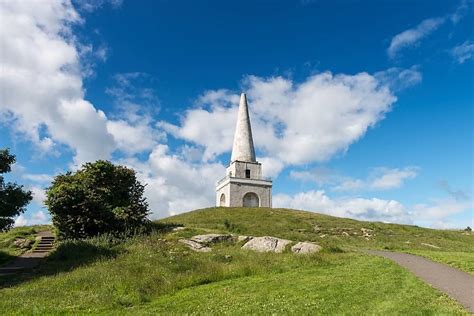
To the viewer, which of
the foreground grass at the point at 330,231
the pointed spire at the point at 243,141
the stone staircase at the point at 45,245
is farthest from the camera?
the pointed spire at the point at 243,141

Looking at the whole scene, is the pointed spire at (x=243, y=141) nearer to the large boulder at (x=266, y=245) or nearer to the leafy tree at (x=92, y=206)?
the leafy tree at (x=92, y=206)

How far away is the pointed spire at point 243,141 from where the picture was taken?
57422 millimetres

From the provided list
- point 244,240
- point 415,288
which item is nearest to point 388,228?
point 244,240

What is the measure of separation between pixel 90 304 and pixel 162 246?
9.18 m

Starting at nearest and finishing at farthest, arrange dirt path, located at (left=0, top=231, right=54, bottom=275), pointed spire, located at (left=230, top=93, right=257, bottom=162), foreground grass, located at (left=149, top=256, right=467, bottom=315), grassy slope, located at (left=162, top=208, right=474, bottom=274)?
foreground grass, located at (left=149, top=256, right=467, bottom=315) → dirt path, located at (left=0, top=231, right=54, bottom=275) → grassy slope, located at (left=162, top=208, right=474, bottom=274) → pointed spire, located at (left=230, top=93, right=257, bottom=162)

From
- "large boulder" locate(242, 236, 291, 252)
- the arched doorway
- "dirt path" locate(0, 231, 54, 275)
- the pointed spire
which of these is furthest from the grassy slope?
the pointed spire

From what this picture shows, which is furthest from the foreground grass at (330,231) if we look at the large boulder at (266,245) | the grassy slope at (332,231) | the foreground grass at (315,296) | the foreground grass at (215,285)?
the foreground grass at (315,296)

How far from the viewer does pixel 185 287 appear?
1360 cm

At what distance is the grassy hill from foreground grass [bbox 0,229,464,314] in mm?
27

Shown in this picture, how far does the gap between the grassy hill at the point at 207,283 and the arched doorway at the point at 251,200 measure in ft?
116

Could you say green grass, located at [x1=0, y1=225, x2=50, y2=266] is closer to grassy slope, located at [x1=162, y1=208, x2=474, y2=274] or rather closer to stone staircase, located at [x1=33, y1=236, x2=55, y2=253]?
stone staircase, located at [x1=33, y1=236, x2=55, y2=253]

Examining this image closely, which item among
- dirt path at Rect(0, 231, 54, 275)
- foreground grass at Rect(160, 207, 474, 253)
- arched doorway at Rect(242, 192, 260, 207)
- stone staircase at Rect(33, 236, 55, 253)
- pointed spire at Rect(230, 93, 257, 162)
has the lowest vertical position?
dirt path at Rect(0, 231, 54, 275)

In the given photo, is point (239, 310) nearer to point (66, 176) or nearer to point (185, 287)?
point (185, 287)

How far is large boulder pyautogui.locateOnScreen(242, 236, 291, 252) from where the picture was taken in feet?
70.0
